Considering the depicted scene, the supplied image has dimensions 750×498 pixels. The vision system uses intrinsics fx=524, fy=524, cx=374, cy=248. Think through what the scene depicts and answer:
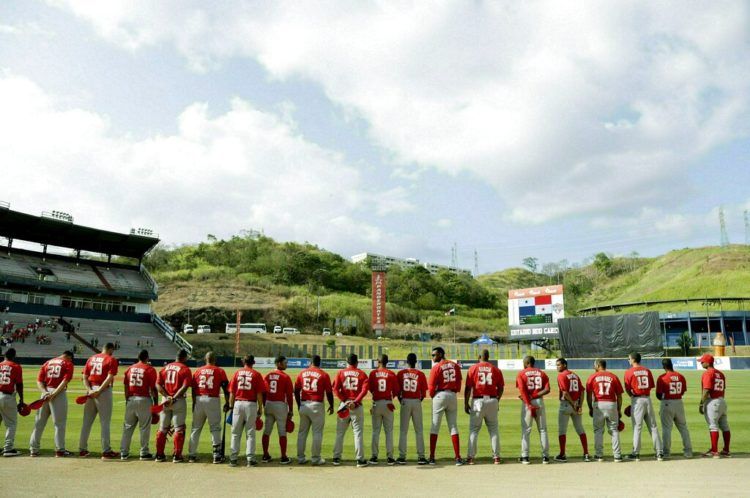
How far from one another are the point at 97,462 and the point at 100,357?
199cm

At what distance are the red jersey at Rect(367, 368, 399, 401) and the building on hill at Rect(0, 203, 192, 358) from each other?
52.5 metres

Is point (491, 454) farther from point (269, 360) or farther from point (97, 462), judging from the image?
point (269, 360)

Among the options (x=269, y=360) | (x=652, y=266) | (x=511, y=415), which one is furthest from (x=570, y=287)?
(x=511, y=415)

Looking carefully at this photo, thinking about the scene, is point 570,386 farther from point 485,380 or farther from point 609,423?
point 485,380

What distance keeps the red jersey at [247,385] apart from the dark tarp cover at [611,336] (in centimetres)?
5693

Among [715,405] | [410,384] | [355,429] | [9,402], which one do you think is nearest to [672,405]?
[715,405]

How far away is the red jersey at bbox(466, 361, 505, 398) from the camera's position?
10258 millimetres

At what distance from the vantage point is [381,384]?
10195 mm

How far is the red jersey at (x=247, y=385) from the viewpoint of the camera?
9914 millimetres

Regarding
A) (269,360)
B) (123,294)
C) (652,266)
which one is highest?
(652,266)

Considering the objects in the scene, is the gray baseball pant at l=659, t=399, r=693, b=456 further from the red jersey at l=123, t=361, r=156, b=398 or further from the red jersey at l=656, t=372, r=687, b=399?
the red jersey at l=123, t=361, r=156, b=398

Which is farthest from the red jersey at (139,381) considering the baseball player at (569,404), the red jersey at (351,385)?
the baseball player at (569,404)

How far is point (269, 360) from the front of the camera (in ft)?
203

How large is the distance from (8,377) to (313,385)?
6.30m
